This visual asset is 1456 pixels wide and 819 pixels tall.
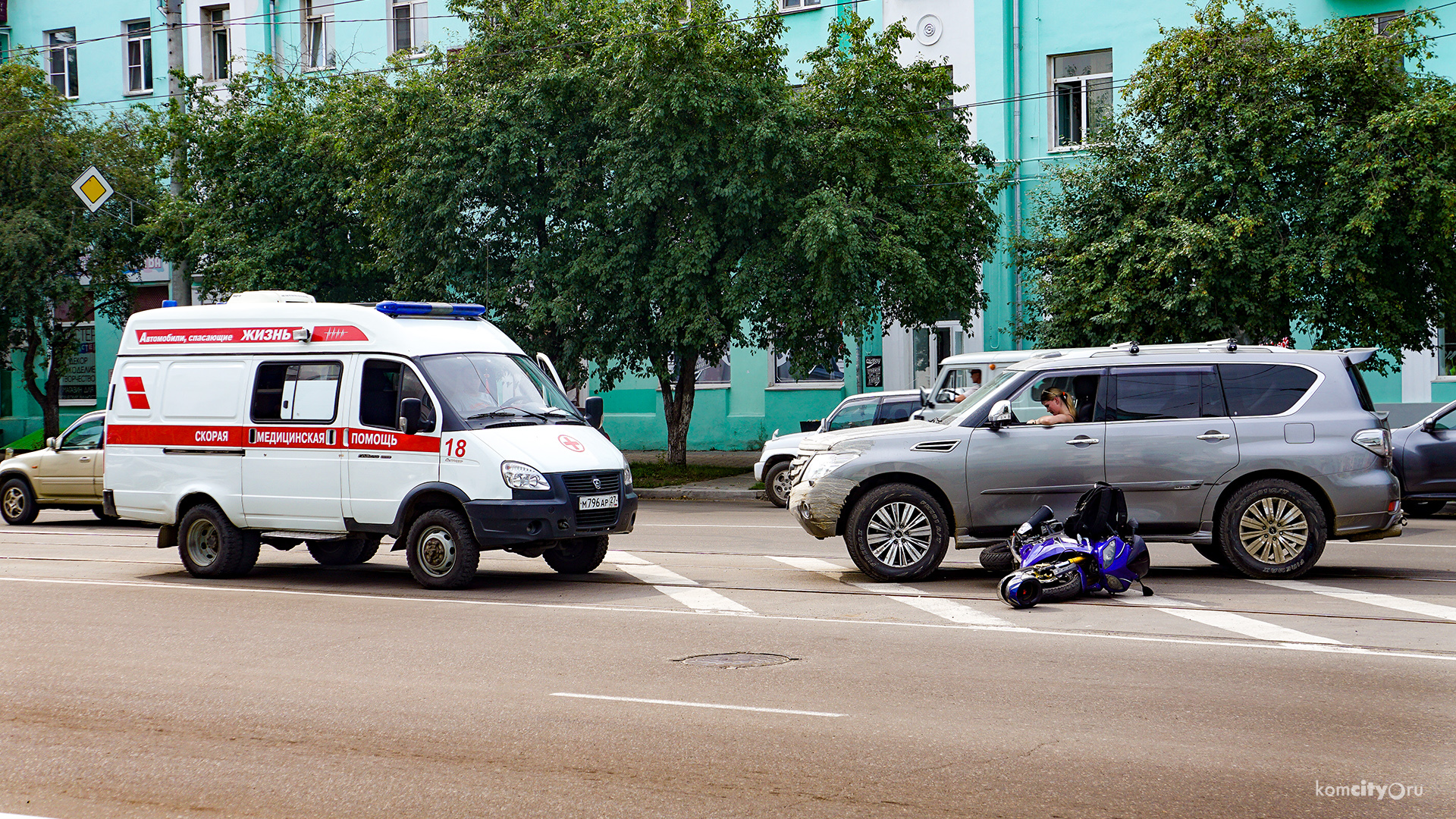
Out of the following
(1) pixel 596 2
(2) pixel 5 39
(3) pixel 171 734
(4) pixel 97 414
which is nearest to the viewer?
(3) pixel 171 734

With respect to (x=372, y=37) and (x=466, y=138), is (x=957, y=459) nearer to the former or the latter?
(x=466, y=138)

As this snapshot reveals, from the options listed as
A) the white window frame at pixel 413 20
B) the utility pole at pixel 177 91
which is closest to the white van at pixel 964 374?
the utility pole at pixel 177 91

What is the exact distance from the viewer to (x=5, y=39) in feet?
131

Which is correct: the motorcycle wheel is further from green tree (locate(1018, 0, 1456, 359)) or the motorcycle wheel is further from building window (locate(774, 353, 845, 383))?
building window (locate(774, 353, 845, 383))

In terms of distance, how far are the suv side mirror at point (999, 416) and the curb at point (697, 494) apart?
11728mm

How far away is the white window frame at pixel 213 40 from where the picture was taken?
124 ft

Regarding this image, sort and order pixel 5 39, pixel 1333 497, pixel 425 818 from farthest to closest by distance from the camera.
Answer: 1. pixel 5 39
2. pixel 1333 497
3. pixel 425 818

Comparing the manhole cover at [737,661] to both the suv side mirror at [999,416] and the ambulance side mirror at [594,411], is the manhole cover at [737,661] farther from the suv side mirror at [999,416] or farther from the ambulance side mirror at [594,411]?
the ambulance side mirror at [594,411]

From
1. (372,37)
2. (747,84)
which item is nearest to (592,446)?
(747,84)

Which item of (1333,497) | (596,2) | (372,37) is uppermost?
(372,37)

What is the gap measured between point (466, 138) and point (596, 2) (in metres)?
3.49

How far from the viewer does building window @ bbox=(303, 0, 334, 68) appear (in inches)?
1430

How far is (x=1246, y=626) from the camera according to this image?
9.18 m

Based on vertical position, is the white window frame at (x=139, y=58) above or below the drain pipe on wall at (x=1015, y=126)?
above
